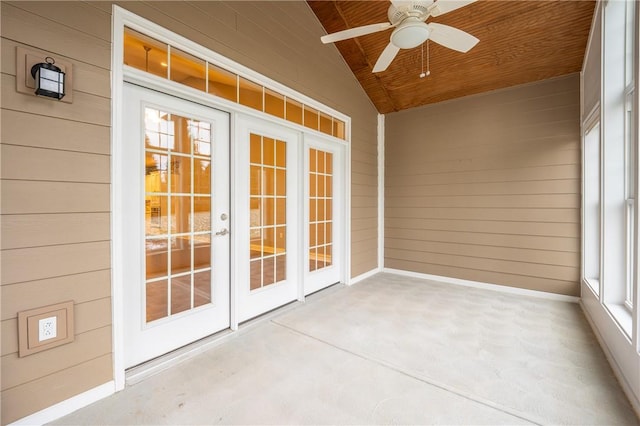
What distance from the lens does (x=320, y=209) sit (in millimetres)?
3912

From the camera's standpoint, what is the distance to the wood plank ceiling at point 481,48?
295 centimetres

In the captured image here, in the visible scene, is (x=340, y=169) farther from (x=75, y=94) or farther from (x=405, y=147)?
(x=75, y=94)

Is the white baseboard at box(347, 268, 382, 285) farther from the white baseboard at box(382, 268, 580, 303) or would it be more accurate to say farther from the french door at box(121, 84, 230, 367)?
the french door at box(121, 84, 230, 367)

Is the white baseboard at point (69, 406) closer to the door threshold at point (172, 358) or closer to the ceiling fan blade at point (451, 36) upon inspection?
the door threshold at point (172, 358)

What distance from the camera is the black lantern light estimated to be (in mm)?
1493

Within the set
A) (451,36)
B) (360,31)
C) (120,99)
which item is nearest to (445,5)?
(451,36)

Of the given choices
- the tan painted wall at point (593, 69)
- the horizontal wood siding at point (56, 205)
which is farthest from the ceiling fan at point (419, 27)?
the horizontal wood siding at point (56, 205)

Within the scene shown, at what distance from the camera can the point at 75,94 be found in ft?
5.49

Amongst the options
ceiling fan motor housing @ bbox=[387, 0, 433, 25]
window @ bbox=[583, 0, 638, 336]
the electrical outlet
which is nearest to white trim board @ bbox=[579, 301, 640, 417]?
window @ bbox=[583, 0, 638, 336]

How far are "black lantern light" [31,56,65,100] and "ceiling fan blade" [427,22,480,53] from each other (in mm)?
2453

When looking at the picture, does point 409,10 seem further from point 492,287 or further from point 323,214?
point 492,287

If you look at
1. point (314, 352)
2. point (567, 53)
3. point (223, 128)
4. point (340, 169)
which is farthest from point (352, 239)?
point (567, 53)

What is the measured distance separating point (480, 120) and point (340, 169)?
2.15m

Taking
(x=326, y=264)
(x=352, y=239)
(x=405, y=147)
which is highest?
(x=405, y=147)
